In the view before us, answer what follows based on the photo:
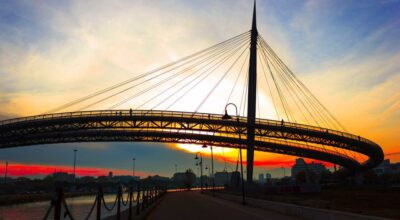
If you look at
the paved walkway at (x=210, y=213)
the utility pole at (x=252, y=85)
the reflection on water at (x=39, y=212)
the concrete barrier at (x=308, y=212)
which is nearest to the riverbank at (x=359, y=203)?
the concrete barrier at (x=308, y=212)

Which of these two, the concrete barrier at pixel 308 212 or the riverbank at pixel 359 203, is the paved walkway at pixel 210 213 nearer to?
the concrete barrier at pixel 308 212

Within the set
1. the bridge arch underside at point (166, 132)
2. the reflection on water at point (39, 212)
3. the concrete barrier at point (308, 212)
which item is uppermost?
the bridge arch underside at point (166, 132)

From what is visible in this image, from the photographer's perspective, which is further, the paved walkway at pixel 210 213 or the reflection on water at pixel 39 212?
the reflection on water at pixel 39 212

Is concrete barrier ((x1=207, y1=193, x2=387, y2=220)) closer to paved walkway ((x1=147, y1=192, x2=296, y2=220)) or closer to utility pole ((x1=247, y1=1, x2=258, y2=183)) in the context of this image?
paved walkway ((x1=147, y1=192, x2=296, y2=220))

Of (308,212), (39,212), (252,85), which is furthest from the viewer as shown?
(252,85)

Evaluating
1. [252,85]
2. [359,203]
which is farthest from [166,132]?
[359,203]

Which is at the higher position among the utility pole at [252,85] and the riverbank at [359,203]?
the utility pole at [252,85]

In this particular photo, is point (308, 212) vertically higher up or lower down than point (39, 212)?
higher up

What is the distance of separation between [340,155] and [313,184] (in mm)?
44791

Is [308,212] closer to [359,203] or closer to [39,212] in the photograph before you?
[359,203]

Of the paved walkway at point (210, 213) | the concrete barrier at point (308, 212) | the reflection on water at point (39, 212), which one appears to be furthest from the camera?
the reflection on water at point (39, 212)

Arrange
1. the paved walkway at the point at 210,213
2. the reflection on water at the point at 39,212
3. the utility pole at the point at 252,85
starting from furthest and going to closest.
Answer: the utility pole at the point at 252,85
the reflection on water at the point at 39,212
the paved walkway at the point at 210,213

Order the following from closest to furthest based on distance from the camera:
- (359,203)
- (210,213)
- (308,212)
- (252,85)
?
(308,212)
(210,213)
(359,203)
(252,85)

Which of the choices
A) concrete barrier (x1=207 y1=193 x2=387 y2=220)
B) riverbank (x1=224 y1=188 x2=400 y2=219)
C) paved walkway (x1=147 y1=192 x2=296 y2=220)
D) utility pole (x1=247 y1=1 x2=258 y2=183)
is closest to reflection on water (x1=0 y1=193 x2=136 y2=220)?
paved walkway (x1=147 y1=192 x2=296 y2=220)
